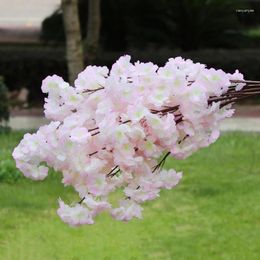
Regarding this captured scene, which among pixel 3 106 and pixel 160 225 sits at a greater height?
pixel 160 225

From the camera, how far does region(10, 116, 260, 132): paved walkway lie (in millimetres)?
9914

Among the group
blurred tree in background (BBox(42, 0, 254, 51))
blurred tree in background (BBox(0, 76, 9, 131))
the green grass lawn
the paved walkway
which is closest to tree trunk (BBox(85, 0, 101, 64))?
blurred tree in background (BBox(42, 0, 254, 51))

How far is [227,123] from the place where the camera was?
10.3m

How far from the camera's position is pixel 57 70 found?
12.8 metres

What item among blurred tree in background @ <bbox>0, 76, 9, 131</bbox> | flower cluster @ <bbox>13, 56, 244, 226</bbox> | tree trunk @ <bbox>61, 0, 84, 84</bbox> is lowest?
blurred tree in background @ <bbox>0, 76, 9, 131</bbox>

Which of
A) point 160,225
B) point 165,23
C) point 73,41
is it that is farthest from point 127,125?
point 165,23

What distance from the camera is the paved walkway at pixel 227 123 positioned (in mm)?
9914

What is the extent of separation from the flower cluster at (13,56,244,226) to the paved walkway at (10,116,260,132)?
8056 mm

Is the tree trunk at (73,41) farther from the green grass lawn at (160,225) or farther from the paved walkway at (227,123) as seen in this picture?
the green grass lawn at (160,225)

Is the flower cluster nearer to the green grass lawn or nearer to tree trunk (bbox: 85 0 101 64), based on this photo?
the green grass lawn

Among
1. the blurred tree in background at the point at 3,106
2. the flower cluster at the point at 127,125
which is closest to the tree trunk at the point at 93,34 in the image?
the blurred tree in background at the point at 3,106

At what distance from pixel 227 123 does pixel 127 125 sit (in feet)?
29.1

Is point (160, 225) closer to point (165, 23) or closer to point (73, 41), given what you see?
point (73, 41)

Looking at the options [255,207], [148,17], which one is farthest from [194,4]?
[255,207]
